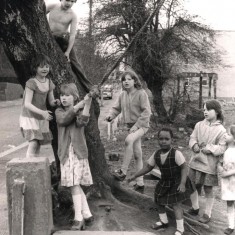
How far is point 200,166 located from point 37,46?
242 centimetres

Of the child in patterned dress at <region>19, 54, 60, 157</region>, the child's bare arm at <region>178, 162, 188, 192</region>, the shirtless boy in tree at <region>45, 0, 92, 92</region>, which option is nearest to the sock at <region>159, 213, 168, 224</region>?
the child's bare arm at <region>178, 162, 188, 192</region>

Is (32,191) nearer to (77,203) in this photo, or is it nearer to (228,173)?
(77,203)

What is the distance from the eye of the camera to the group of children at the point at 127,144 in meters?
4.88

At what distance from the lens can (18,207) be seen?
429 centimetres

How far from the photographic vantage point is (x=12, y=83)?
35.1 m

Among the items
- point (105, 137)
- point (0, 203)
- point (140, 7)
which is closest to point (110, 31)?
point (140, 7)

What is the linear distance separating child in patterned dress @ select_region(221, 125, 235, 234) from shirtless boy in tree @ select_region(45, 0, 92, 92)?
199 cm

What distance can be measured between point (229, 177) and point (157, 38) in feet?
39.7

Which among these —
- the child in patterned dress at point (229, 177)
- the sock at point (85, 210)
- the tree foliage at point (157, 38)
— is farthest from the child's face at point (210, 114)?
the tree foliage at point (157, 38)

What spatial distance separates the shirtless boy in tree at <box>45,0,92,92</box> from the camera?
217 inches

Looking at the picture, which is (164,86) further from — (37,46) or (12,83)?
(12,83)

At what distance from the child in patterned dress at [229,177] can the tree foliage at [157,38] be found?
37.3 feet

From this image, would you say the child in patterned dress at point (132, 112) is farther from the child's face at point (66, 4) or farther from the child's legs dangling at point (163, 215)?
the child's face at point (66, 4)

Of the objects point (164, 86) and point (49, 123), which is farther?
point (164, 86)
